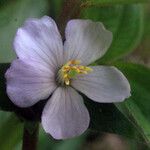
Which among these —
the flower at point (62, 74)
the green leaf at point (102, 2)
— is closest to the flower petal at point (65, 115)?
the flower at point (62, 74)

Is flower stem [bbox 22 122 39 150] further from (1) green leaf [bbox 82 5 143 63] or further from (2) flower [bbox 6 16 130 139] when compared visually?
(1) green leaf [bbox 82 5 143 63]

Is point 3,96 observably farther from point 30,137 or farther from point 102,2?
point 102,2

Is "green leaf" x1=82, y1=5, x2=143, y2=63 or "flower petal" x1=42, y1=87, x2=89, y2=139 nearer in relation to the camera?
"flower petal" x1=42, y1=87, x2=89, y2=139

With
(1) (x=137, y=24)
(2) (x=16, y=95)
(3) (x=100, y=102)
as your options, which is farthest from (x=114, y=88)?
(1) (x=137, y=24)

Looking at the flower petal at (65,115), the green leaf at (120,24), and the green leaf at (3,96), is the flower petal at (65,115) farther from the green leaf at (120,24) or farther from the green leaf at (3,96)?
the green leaf at (120,24)

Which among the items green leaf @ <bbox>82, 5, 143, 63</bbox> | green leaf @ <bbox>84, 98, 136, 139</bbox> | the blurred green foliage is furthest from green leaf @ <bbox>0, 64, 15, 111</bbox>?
green leaf @ <bbox>82, 5, 143, 63</bbox>

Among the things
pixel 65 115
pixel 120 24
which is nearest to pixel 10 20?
pixel 120 24

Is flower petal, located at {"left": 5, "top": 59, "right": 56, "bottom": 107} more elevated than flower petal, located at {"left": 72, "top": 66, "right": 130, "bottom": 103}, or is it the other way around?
flower petal, located at {"left": 5, "top": 59, "right": 56, "bottom": 107}

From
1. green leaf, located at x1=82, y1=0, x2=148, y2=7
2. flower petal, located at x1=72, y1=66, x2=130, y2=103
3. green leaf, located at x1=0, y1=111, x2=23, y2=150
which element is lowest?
green leaf, located at x1=0, y1=111, x2=23, y2=150
